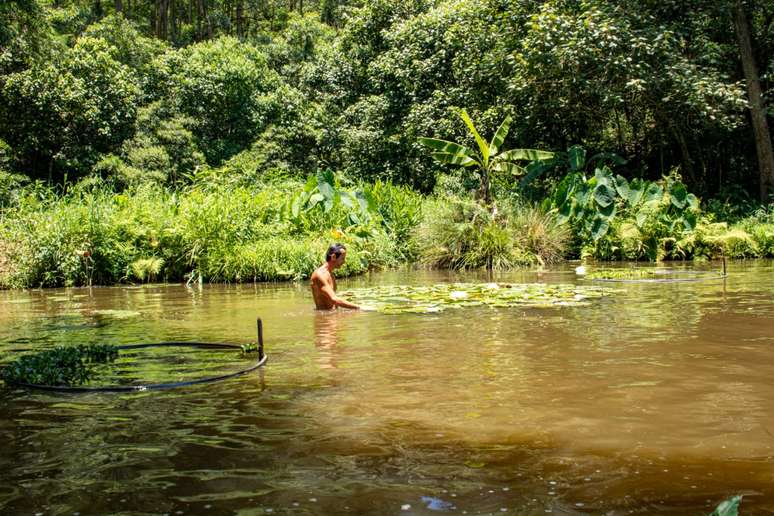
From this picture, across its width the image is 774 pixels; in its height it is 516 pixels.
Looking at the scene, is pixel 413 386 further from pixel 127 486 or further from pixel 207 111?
pixel 207 111

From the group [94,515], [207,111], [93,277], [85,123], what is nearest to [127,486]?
[94,515]

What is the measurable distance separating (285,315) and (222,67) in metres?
25.8

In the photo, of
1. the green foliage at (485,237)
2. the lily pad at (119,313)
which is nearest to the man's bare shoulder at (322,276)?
the lily pad at (119,313)

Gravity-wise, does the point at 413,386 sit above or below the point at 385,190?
below

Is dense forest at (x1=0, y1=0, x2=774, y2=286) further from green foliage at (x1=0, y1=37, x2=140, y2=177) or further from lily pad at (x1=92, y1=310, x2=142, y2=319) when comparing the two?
lily pad at (x1=92, y1=310, x2=142, y2=319)

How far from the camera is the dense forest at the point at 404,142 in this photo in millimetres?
16516

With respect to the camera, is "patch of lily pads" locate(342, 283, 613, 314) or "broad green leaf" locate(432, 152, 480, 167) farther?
"broad green leaf" locate(432, 152, 480, 167)

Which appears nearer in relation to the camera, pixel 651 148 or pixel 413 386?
pixel 413 386

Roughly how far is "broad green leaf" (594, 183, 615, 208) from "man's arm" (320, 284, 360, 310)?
430 inches

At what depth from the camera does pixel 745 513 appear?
323 centimetres

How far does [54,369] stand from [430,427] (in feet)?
10.8

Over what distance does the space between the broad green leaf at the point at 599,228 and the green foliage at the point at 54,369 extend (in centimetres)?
1475

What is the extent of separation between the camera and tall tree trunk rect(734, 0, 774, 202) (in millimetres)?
21547

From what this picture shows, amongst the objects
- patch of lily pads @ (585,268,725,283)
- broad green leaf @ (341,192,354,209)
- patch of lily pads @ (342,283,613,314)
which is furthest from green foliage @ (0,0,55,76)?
patch of lily pads @ (585,268,725,283)
